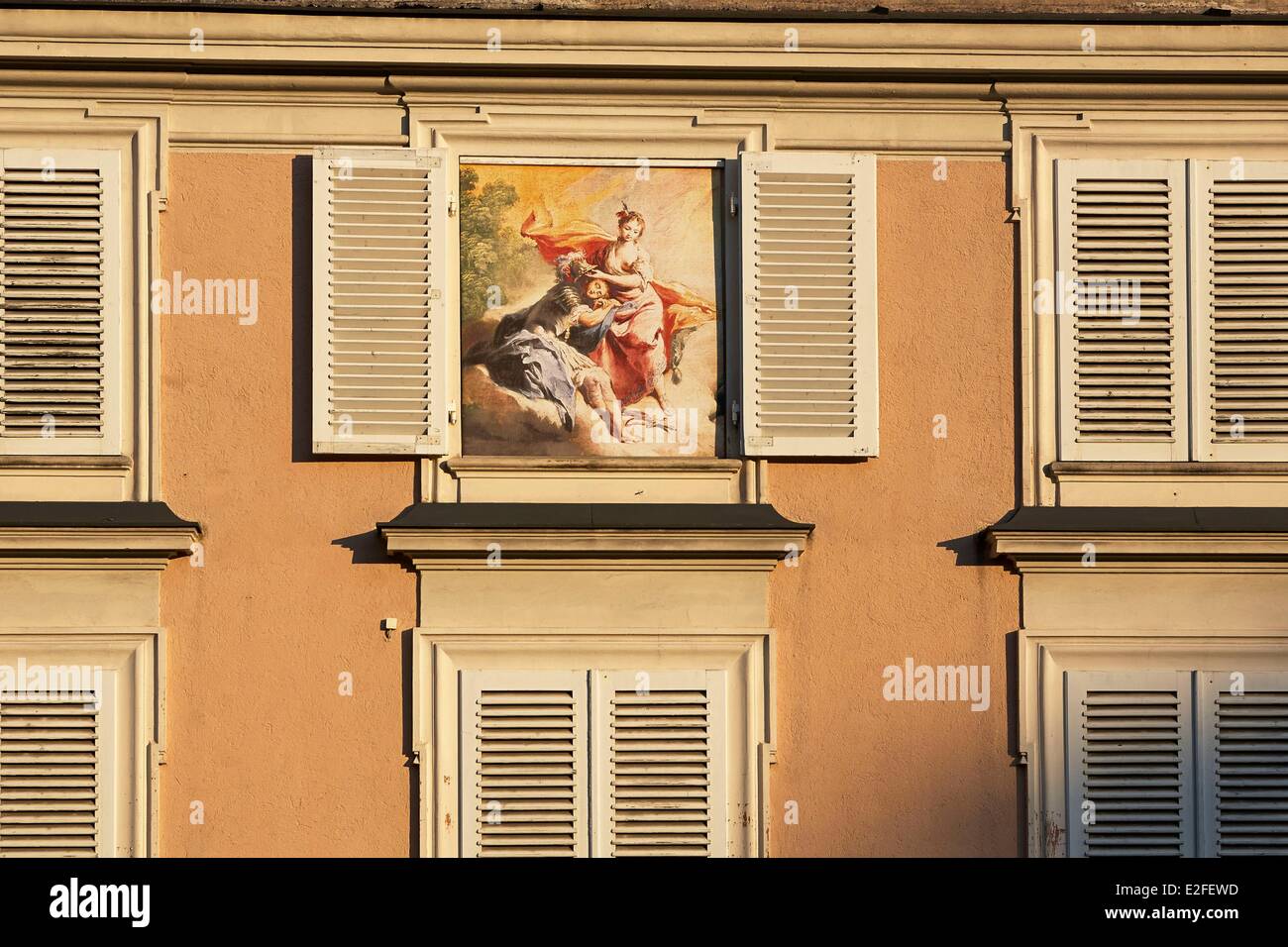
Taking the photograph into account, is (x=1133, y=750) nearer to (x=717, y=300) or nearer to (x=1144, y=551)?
(x=1144, y=551)

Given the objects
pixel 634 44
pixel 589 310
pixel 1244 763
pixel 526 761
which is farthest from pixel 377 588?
pixel 1244 763

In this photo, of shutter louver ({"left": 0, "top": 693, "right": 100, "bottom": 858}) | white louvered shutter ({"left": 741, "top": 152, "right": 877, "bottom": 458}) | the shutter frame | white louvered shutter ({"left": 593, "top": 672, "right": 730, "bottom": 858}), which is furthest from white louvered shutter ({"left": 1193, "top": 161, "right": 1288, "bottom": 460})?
shutter louver ({"left": 0, "top": 693, "right": 100, "bottom": 858})

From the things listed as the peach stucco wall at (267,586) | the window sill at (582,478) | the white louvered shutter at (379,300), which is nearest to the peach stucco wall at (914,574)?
the window sill at (582,478)

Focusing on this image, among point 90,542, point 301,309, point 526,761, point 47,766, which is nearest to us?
point 90,542

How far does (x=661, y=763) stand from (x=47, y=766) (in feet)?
10.8

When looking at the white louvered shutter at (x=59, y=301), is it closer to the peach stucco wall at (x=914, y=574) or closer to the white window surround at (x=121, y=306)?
the white window surround at (x=121, y=306)

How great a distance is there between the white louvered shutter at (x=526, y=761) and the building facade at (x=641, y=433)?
0.08ft

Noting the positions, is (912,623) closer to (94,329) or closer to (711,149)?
(711,149)

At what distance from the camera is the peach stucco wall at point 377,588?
1075 centimetres

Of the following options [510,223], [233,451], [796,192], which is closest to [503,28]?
[510,223]

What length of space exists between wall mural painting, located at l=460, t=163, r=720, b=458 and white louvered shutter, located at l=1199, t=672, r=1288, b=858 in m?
3.14

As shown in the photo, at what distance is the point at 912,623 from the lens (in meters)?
11.0

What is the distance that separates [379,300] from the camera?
36.0ft

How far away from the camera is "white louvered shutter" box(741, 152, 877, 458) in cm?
1103
